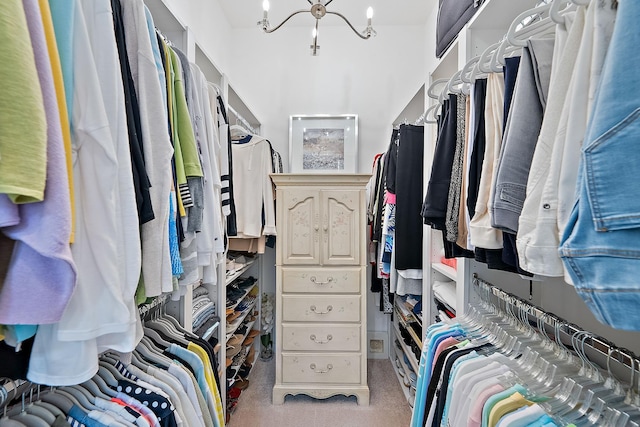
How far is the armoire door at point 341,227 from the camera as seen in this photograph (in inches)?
86.9

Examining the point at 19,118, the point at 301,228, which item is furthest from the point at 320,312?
the point at 19,118

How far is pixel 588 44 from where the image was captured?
529 millimetres

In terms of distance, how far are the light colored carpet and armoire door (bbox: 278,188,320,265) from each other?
92 centimetres

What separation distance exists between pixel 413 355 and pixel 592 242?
1.79 meters

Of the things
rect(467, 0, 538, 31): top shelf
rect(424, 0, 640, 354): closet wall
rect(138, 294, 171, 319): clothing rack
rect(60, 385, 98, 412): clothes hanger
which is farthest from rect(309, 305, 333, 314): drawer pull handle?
rect(467, 0, 538, 31): top shelf

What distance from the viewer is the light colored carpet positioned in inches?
78.2

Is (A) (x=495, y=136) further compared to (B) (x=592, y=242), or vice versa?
(A) (x=495, y=136)

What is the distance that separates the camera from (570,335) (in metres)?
0.85

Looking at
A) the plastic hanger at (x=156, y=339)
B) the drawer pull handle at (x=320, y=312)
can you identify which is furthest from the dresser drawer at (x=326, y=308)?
the plastic hanger at (x=156, y=339)

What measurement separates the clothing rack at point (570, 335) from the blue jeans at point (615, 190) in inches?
16.6

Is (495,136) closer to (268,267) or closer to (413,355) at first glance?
(413,355)

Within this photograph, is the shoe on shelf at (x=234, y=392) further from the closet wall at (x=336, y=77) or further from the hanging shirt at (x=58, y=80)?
the hanging shirt at (x=58, y=80)

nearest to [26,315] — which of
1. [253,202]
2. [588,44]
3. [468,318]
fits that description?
[588,44]

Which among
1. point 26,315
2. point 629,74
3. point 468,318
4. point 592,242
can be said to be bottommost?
point 468,318
